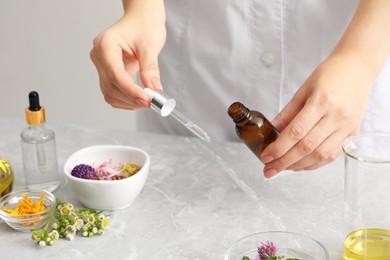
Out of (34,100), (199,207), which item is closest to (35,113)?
(34,100)

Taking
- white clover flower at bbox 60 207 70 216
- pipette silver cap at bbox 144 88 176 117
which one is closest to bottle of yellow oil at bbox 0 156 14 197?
white clover flower at bbox 60 207 70 216

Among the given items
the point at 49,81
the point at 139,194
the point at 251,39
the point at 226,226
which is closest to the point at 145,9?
the point at 251,39

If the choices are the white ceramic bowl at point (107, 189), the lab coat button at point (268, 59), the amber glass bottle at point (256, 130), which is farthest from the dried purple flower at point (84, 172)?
the lab coat button at point (268, 59)

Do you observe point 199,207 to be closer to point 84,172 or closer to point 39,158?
point 84,172

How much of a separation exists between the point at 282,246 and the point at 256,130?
215 mm

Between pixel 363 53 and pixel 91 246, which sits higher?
pixel 363 53

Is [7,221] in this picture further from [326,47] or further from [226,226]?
[326,47]

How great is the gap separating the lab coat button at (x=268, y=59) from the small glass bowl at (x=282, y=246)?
49cm

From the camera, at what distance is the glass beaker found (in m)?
1.19

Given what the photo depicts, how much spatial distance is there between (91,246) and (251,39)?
58 cm

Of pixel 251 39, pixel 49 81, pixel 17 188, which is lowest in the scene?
pixel 49 81

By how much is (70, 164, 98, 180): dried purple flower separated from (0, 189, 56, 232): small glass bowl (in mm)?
61

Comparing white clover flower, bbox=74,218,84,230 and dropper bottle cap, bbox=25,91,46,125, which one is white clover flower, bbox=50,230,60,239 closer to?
white clover flower, bbox=74,218,84,230

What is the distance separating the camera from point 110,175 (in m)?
1.47
